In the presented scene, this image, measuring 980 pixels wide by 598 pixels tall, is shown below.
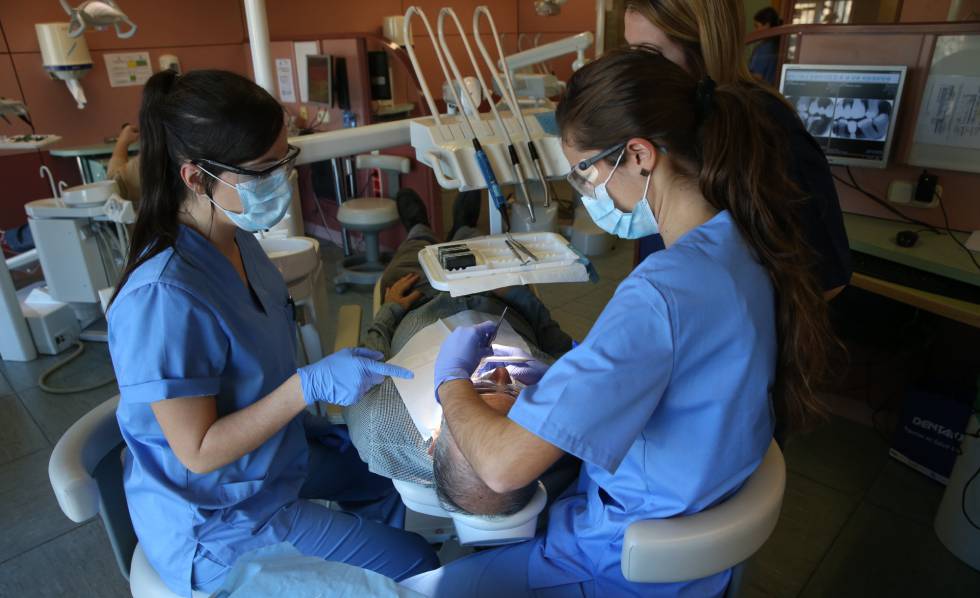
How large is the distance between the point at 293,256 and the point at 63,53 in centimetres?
296

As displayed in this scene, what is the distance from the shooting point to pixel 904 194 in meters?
2.14

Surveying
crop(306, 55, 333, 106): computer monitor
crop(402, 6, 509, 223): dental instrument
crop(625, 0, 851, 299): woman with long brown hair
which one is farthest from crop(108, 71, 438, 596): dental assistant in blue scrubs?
crop(306, 55, 333, 106): computer monitor

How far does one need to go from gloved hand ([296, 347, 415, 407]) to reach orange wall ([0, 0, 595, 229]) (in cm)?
297

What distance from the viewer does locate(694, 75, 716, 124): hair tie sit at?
0.85 metres

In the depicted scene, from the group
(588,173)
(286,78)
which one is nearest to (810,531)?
(588,173)

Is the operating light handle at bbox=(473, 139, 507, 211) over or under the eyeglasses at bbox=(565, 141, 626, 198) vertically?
under

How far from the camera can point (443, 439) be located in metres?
1.08

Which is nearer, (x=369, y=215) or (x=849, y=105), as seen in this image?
(x=849, y=105)

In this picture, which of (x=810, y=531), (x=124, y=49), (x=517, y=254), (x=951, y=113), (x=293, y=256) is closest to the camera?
(x=517, y=254)

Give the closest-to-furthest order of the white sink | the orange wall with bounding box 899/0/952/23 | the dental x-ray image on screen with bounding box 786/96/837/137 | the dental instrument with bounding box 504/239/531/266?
the dental instrument with bounding box 504/239/531/266, the white sink, the dental x-ray image on screen with bounding box 786/96/837/137, the orange wall with bounding box 899/0/952/23

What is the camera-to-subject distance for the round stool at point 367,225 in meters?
3.45

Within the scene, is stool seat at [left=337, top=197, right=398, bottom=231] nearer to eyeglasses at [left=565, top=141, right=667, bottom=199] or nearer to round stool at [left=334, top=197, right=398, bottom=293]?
round stool at [left=334, top=197, right=398, bottom=293]

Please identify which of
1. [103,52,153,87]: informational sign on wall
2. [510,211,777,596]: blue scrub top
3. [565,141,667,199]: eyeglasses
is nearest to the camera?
[510,211,777,596]: blue scrub top

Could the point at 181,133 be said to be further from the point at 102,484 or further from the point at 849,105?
the point at 849,105
